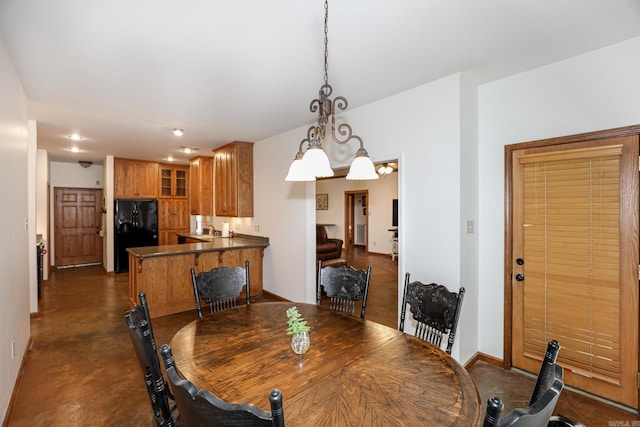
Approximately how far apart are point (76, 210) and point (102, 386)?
6.80 metres

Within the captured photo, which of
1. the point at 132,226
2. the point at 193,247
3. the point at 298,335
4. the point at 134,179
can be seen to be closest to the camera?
the point at 298,335

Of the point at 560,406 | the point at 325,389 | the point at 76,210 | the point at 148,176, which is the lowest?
the point at 560,406

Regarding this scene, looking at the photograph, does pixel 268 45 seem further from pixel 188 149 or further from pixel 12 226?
pixel 188 149

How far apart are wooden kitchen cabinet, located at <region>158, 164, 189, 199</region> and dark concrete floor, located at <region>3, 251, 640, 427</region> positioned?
332cm

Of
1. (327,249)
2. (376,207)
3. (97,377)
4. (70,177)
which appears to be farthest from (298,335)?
(70,177)

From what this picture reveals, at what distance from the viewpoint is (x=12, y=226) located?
7.86 ft

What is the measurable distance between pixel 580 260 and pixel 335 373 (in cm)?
234

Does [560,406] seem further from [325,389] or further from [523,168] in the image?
[325,389]

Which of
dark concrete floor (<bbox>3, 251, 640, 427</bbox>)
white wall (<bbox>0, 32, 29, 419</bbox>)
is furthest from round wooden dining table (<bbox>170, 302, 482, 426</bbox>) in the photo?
white wall (<bbox>0, 32, 29, 419</bbox>)

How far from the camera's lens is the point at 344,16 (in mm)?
1855

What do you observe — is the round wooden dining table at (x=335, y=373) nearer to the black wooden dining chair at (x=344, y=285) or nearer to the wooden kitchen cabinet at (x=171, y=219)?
the black wooden dining chair at (x=344, y=285)

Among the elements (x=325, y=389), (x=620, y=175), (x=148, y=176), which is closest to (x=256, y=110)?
(x=325, y=389)

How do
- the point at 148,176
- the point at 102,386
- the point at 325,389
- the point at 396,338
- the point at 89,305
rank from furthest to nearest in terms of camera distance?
1. the point at 148,176
2. the point at 89,305
3. the point at 102,386
4. the point at 396,338
5. the point at 325,389

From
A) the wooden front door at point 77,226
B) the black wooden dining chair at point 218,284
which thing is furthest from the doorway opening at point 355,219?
the black wooden dining chair at point 218,284
